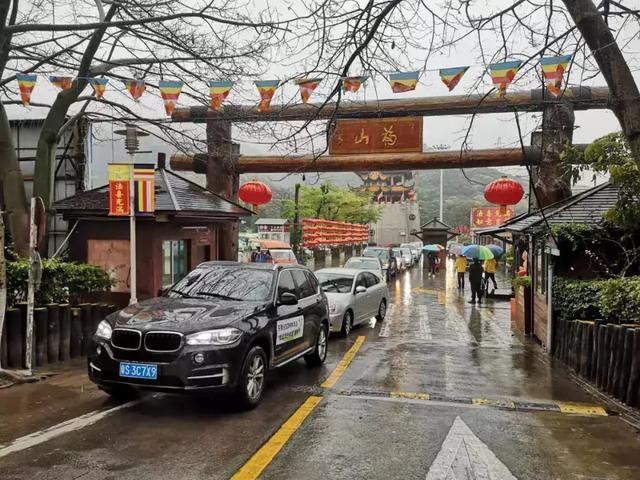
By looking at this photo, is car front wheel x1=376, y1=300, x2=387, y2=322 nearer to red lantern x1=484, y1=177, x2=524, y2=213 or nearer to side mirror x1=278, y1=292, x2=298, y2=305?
red lantern x1=484, y1=177, x2=524, y2=213

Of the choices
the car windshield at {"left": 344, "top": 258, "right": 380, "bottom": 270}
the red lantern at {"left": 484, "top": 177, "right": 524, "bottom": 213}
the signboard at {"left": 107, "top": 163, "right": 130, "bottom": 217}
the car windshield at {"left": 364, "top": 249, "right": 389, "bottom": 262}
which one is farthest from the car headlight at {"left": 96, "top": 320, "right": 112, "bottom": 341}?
the car windshield at {"left": 364, "top": 249, "right": 389, "bottom": 262}

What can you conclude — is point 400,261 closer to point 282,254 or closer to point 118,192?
point 282,254

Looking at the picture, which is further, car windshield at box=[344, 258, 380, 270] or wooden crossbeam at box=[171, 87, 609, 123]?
car windshield at box=[344, 258, 380, 270]

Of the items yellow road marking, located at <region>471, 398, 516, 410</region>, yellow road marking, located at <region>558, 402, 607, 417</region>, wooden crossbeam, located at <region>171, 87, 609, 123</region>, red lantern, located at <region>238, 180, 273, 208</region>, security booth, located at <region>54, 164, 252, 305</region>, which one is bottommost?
yellow road marking, located at <region>558, 402, 607, 417</region>

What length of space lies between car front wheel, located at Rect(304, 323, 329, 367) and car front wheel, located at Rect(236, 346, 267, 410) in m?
2.14

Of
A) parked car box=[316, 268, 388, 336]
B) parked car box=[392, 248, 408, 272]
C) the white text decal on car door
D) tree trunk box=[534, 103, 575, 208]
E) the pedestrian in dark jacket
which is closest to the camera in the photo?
the white text decal on car door

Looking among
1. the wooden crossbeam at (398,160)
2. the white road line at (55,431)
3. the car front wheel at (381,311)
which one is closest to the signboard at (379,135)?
the wooden crossbeam at (398,160)

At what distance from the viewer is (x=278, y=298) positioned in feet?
22.6

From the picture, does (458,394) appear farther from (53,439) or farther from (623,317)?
(53,439)

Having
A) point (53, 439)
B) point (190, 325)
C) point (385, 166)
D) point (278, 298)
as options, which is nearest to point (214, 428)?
point (190, 325)

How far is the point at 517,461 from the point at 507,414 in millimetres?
1586

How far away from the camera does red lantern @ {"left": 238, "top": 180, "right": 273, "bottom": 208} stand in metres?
16.5

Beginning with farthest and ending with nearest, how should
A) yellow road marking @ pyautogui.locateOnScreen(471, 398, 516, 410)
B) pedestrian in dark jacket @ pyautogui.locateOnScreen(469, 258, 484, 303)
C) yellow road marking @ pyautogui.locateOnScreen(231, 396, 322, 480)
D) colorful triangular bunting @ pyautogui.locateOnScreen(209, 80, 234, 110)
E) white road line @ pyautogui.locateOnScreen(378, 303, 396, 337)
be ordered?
1. pedestrian in dark jacket @ pyautogui.locateOnScreen(469, 258, 484, 303)
2. white road line @ pyautogui.locateOnScreen(378, 303, 396, 337)
3. colorful triangular bunting @ pyautogui.locateOnScreen(209, 80, 234, 110)
4. yellow road marking @ pyautogui.locateOnScreen(471, 398, 516, 410)
5. yellow road marking @ pyautogui.locateOnScreen(231, 396, 322, 480)

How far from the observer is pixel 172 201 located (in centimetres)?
1188
